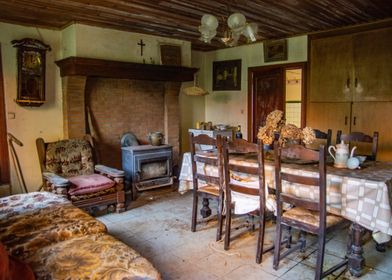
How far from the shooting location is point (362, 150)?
4633 millimetres

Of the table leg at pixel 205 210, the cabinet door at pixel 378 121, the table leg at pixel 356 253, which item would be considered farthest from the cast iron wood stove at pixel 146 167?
the table leg at pixel 356 253

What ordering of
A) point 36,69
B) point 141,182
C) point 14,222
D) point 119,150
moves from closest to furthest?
point 14,222 → point 36,69 → point 141,182 → point 119,150

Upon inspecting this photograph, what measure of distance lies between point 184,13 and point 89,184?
7.58 feet

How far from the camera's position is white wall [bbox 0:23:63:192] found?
4.19m

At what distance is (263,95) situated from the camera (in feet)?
18.9

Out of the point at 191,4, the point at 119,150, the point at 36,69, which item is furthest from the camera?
the point at 119,150

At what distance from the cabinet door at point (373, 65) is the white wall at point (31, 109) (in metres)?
4.23

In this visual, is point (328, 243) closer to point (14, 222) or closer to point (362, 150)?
point (362, 150)

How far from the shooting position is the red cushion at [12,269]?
1.40 metres

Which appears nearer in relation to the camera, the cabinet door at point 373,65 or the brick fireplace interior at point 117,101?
the cabinet door at point 373,65

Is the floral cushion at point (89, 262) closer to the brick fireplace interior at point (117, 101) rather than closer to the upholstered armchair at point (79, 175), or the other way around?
the upholstered armchair at point (79, 175)

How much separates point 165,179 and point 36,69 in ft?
7.63

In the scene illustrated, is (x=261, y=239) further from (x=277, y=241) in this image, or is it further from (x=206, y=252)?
(x=206, y=252)

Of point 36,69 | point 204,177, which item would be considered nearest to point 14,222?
point 204,177
